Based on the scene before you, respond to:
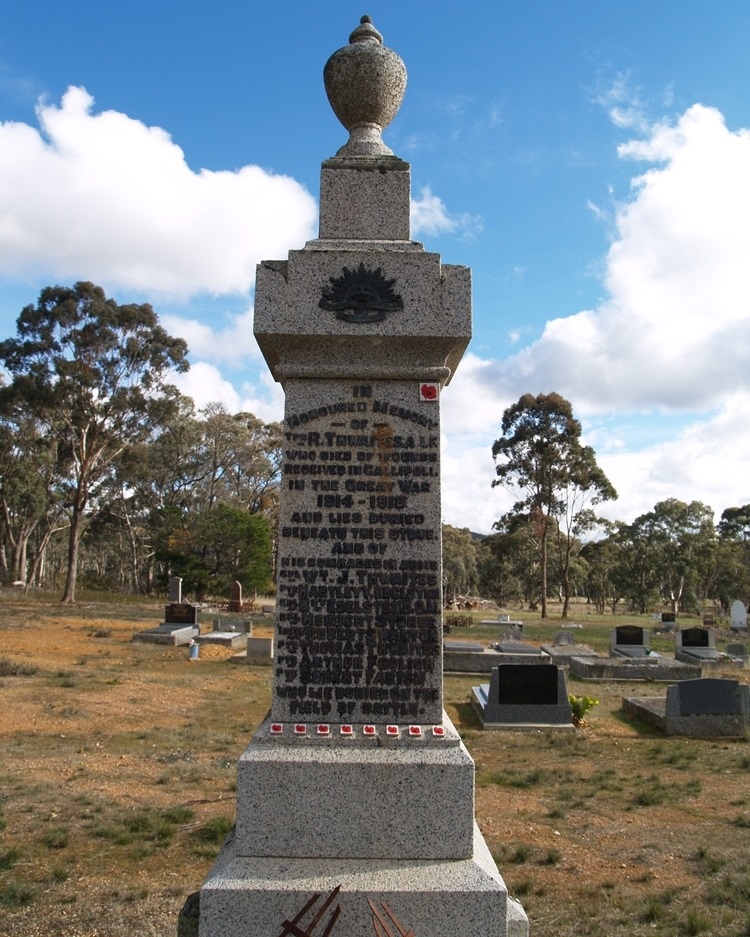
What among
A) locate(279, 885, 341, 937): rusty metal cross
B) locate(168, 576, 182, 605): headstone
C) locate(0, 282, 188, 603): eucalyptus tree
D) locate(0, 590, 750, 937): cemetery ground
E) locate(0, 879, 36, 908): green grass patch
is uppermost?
locate(0, 282, 188, 603): eucalyptus tree

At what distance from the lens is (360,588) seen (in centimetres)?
365

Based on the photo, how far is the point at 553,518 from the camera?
147 feet

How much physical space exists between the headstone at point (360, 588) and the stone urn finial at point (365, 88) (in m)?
0.58

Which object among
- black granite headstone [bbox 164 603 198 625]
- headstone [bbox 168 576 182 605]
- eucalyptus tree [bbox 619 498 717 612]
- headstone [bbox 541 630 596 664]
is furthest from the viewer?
eucalyptus tree [bbox 619 498 717 612]

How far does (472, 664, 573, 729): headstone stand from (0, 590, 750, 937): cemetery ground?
0.31 meters

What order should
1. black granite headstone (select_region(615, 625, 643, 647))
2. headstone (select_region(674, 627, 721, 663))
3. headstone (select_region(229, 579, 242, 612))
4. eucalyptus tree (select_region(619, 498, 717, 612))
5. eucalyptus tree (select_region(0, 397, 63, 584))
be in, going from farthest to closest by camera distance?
eucalyptus tree (select_region(619, 498, 717, 612)), eucalyptus tree (select_region(0, 397, 63, 584)), headstone (select_region(229, 579, 242, 612)), headstone (select_region(674, 627, 721, 663)), black granite headstone (select_region(615, 625, 643, 647))

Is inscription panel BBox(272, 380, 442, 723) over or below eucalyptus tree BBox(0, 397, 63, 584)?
below

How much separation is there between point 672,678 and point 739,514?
53553 mm

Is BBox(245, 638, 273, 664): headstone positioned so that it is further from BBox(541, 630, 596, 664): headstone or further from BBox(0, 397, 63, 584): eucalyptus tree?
BBox(0, 397, 63, 584): eucalyptus tree

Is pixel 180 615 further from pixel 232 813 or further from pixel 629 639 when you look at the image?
pixel 232 813

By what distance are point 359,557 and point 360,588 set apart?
15 centimetres

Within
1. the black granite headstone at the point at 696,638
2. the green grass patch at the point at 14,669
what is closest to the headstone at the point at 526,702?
the green grass patch at the point at 14,669

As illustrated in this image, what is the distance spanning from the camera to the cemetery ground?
4633mm

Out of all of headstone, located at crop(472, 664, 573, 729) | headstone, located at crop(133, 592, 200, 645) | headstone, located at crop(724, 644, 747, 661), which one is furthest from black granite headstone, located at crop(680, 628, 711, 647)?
headstone, located at crop(133, 592, 200, 645)
